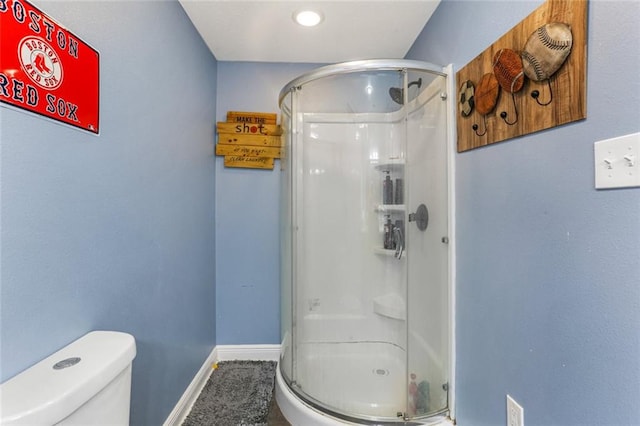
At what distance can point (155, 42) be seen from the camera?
1.34 meters

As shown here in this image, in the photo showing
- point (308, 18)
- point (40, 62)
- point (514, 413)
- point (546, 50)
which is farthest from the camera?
point (308, 18)

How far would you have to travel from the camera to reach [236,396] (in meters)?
1.82

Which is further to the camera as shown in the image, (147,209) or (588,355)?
(147,209)

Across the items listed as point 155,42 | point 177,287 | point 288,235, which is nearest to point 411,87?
point 288,235

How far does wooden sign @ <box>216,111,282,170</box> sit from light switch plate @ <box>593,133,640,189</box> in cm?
181

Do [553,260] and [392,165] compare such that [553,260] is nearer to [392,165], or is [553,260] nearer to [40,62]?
[392,165]

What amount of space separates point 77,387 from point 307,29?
1979 mm

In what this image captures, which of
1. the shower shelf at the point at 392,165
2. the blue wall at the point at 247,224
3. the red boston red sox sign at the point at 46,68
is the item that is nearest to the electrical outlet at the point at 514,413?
the shower shelf at the point at 392,165

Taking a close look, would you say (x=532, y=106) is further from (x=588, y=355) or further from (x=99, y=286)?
(x=99, y=286)

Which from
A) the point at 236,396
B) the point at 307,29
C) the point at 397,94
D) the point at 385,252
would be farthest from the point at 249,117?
the point at 236,396

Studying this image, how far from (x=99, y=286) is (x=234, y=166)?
136cm

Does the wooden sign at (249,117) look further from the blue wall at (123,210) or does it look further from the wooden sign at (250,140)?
the blue wall at (123,210)

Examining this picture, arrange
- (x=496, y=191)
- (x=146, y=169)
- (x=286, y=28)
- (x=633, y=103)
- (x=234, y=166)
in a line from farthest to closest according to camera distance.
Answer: (x=234, y=166)
(x=286, y=28)
(x=146, y=169)
(x=496, y=191)
(x=633, y=103)

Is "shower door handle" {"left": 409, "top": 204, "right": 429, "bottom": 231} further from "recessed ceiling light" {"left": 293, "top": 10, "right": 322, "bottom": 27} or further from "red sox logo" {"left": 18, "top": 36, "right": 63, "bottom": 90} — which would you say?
"red sox logo" {"left": 18, "top": 36, "right": 63, "bottom": 90}
